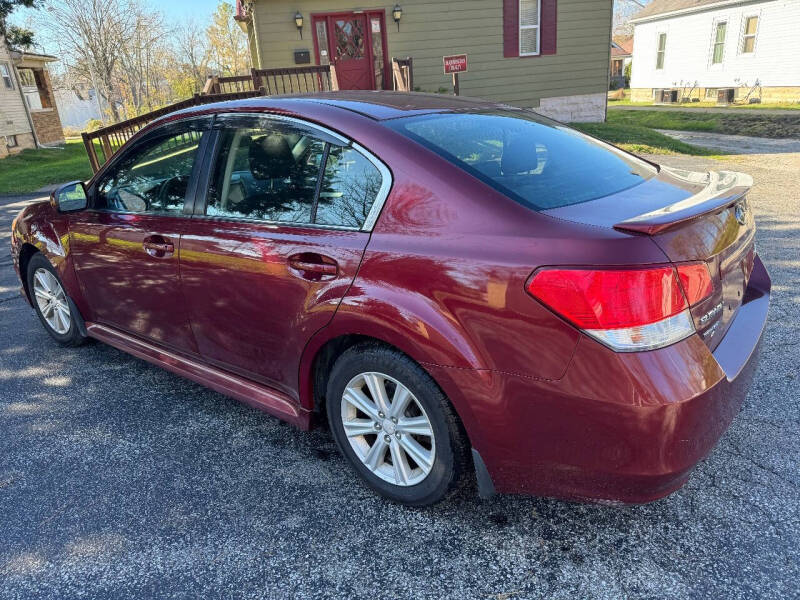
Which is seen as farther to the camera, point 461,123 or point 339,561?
point 461,123

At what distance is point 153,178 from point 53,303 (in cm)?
160

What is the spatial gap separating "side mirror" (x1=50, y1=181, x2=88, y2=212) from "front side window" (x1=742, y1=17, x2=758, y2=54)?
26.8 m

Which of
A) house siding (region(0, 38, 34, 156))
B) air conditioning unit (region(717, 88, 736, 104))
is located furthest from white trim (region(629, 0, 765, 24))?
house siding (region(0, 38, 34, 156))

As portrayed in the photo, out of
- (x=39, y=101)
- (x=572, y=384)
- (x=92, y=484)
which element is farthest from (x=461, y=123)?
(x=39, y=101)

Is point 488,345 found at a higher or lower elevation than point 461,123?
lower

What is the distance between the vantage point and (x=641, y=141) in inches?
484

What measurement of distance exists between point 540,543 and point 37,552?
1.99 metres

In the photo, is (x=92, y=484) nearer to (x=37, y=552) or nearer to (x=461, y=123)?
(x=37, y=552)

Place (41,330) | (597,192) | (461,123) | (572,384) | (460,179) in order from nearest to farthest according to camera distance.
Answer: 1. (572,384)
2. (460,179)
3. (597,192)
4. (461,123)
5. (41,330)

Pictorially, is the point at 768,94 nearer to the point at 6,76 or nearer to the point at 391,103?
the point at 391,103

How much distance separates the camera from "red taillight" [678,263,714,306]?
1.87 meters

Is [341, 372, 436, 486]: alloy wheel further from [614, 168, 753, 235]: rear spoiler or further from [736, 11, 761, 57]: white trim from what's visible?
[736, 11, 761, 57]: white trim

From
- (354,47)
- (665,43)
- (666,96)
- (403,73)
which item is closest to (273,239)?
(403,73)

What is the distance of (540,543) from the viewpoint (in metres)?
2.23
